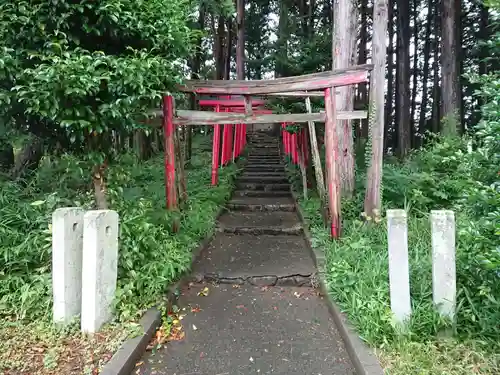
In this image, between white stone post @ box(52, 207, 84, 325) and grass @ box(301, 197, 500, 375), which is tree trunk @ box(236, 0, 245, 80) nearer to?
grass @ box(301, 197, 500, 375)

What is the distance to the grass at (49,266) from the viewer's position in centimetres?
260

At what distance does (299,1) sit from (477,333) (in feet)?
55.3

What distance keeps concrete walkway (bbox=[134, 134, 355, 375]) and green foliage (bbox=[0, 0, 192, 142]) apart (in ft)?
7.04

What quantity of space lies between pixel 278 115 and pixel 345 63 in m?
2.01

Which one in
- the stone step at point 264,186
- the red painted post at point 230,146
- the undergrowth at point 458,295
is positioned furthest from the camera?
the red painted post at point 230,146

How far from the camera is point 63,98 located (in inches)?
122

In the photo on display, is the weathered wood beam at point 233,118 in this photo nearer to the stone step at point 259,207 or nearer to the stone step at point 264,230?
the stone step at point 264,230

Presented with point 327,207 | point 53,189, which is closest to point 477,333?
point 327,207

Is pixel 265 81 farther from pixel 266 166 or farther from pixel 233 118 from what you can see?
pixel 266 166

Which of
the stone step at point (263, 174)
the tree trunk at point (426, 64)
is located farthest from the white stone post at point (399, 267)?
the tree trunk at point (426, 64)

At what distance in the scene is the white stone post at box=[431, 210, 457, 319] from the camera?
8.74 ft

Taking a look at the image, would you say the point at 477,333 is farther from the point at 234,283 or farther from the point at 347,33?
the point at 347,33

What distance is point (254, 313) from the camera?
11.9ft

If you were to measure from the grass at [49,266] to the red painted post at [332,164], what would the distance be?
2.02 m
